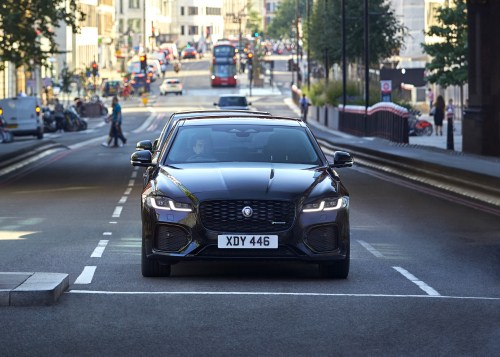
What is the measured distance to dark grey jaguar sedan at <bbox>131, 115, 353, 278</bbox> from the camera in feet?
27.6

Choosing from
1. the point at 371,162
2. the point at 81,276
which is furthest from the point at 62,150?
the point at 81,276

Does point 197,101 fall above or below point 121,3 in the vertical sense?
below

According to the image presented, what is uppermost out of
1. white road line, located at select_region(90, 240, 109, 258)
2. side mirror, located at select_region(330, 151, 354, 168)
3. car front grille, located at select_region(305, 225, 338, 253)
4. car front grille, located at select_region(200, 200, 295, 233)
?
side mirror, located at select_region(330, 151, 354, 168)

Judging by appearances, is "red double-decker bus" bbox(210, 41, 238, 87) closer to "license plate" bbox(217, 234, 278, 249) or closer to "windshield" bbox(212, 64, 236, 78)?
"windshield" bbox(212, 64, 236, 78)

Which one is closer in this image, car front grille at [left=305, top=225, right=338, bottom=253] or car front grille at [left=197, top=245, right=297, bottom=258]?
car front grille at [left=197, top=245, right=297, bottom=258]

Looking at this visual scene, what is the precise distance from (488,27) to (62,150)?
1748cm

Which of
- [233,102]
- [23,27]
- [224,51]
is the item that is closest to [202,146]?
[23,27]

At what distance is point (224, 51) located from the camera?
104 m

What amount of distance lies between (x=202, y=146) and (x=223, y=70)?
9534 cm

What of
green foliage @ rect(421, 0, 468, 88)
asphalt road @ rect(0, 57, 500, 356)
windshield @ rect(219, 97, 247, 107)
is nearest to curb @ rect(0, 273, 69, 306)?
asphalt road @ rect(0, 57, 500, 356)

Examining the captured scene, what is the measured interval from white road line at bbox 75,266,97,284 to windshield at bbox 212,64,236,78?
9500cm

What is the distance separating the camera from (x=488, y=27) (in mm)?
26516

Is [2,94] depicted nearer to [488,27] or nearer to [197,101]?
[197,101]

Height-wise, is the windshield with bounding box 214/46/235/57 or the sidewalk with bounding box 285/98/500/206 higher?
the windshield with bounding box 214/46/235/57
